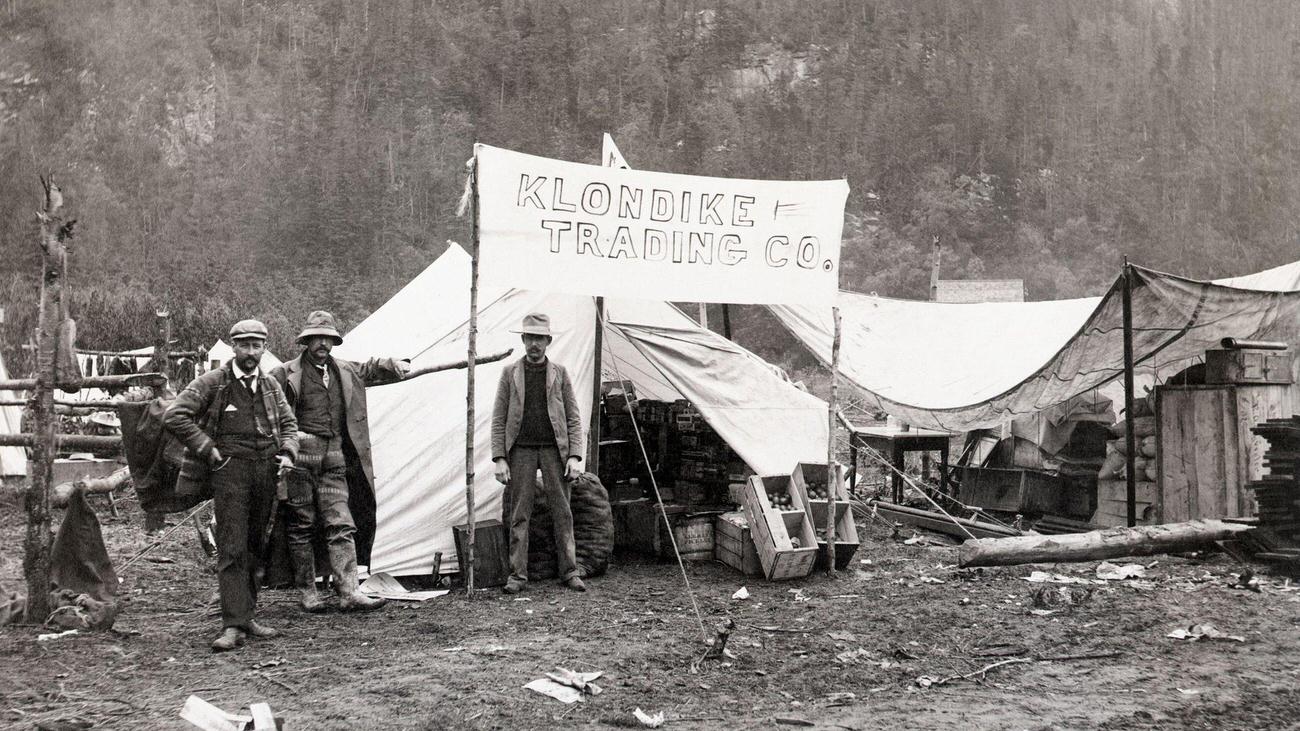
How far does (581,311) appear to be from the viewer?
7770 millimetres

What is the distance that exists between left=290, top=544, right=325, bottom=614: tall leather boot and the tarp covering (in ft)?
18.1

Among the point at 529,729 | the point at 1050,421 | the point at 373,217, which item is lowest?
the point at 529,729

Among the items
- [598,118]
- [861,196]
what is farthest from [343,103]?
Answer: [861,196]

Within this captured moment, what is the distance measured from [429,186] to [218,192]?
1004cm

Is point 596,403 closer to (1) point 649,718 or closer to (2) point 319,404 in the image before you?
(2) point 319,404

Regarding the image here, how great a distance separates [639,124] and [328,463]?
45.4 meters

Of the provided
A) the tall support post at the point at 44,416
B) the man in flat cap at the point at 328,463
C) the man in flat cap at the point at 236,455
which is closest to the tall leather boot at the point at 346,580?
the man in flat cap at the point at 328,463

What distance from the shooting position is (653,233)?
6.77 m

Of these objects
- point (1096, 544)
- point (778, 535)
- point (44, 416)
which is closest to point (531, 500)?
point (778, 535)

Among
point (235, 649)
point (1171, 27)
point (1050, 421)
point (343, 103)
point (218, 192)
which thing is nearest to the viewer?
point (235, 649)

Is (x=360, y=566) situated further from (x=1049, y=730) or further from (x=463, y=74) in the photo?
(x=463, y=74)

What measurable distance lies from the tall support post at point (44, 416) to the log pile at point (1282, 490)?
8112 mm

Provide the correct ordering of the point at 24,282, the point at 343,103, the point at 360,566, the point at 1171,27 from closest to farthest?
the point at 360,566 < the point at 24,282 < the point at 343,103 < the point at 1171,27

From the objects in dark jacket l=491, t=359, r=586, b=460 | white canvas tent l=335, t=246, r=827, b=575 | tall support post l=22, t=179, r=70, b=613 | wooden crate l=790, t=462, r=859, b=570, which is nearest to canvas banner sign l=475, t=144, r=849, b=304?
dark jacket l=491, t=359, r=586, b=460
